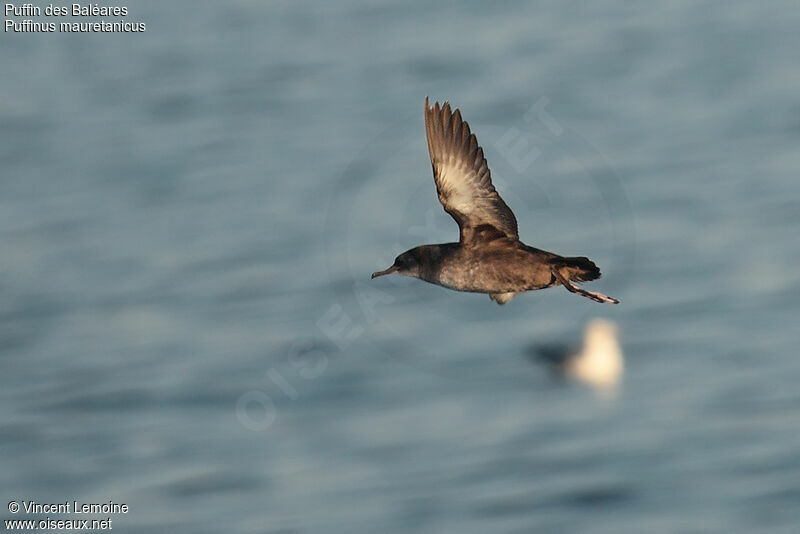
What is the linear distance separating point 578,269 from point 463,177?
173 cm

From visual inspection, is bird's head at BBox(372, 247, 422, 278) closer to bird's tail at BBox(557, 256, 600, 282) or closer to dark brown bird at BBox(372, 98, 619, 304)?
dark brown bird at BBox(372, 98, 619, 304)

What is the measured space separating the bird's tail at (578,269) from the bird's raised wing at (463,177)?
1.00 metres

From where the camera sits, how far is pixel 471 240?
1797 centimetres

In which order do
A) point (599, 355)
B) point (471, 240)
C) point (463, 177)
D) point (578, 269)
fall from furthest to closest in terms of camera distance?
point (599, 355)
point (463, 177)
point (471, 240)
point (578, 269)

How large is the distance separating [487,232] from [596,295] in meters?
1.30

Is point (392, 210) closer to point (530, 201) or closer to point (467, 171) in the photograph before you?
point (530, 201)

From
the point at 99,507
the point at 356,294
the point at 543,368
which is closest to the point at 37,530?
the point at 99,507

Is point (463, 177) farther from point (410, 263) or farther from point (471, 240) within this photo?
point (410, 263)

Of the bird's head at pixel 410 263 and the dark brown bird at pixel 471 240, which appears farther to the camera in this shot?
the bird's head at pixel 410 263

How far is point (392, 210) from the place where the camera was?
3238 cm

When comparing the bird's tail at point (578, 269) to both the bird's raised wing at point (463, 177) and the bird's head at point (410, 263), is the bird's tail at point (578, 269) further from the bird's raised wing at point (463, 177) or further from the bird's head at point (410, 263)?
the bird's head at point (410, 263)

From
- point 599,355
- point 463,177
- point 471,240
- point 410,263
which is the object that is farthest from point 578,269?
point 599,355

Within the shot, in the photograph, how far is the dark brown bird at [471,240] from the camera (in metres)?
17.6

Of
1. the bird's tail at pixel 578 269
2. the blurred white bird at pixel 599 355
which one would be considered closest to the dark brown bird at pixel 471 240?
the bird's tail at pixel 578 269
